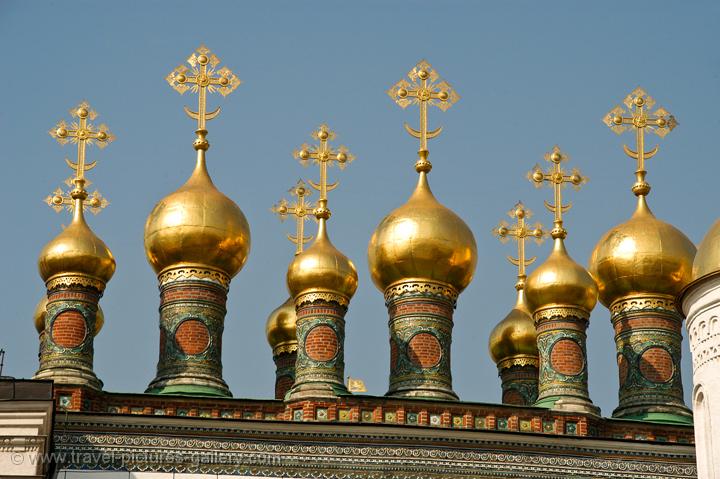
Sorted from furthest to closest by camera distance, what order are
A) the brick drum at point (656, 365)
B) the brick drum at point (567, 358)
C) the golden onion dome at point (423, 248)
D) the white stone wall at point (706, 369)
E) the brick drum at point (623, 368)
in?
the brick drum at point (623, 368), the brick drum at point (656, 365), the brick drum at point (567, 358), the golden onion dome at point (423, 248), the white stone wall at point (706, 369)

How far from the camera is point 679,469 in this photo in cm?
2827

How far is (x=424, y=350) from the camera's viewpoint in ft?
96.0

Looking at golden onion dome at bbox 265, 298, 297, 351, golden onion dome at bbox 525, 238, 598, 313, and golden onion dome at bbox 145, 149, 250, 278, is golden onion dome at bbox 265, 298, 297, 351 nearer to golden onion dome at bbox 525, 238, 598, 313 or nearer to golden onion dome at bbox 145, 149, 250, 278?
golden onion dome at bbox 145, 149, 250, 278

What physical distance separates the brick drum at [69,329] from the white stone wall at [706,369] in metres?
8.42

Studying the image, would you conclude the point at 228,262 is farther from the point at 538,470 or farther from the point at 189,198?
the point at 538,470

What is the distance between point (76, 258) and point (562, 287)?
655 cm

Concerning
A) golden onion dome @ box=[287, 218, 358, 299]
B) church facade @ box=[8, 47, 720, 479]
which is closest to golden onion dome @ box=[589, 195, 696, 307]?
church facade @ box=[8, 47, 720, 479]

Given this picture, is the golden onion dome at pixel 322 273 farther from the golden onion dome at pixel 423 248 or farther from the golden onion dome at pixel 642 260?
the golden onion dome at pixel 642 260

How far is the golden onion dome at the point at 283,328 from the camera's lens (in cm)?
3270

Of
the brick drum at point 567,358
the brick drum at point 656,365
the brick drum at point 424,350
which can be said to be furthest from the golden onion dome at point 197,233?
the brick drum at point 656,365

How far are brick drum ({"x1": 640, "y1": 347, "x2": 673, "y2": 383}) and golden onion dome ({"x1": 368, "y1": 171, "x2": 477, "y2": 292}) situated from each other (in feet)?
8.95

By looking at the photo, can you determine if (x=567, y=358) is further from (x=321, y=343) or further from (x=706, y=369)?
(x=706, y=369)

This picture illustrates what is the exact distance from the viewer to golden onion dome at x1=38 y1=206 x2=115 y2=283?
29.9 meters

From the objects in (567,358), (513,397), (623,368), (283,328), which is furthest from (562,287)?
(283,328)
